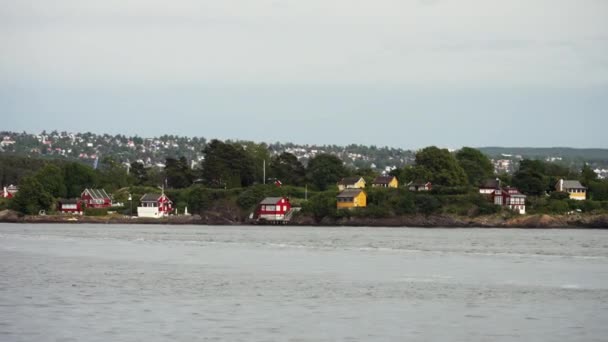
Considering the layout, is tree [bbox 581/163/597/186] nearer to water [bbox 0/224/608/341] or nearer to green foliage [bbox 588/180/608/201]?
green foliage [bbox 588/180/608/201]

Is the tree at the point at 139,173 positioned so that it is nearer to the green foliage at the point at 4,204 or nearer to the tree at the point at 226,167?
the tree at the point at 226,167

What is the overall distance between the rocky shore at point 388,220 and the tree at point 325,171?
19.0 metres

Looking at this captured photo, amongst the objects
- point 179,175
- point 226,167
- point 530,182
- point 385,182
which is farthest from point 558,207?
point 179,175

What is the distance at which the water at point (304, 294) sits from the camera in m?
25.1

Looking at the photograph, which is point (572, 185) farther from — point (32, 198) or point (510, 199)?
point (32, 198)

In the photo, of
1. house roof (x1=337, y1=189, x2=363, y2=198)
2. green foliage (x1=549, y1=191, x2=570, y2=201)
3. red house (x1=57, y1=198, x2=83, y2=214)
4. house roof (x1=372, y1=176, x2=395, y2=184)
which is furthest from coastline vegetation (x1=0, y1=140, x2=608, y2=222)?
house roof (x1=372, y1=176, x2=395, y2=184)

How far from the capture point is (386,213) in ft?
336

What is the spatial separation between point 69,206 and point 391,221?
130 feet

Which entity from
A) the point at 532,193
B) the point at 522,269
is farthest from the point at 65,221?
the point at 522,269

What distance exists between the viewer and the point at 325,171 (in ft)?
412

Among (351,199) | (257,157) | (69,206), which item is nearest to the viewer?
(351,199)

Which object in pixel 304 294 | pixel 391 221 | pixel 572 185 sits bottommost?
pixel 304 294

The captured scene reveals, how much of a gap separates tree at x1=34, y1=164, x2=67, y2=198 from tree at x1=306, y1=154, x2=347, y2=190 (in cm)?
3071

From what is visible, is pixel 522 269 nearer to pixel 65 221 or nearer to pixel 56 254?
pixel 56 254
